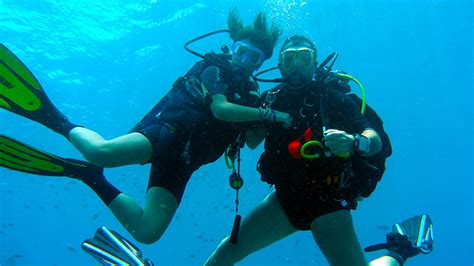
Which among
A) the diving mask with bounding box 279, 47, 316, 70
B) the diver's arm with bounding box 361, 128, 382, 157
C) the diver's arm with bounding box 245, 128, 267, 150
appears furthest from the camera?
the diver's arm with bounding box 245, 128, 267, 150

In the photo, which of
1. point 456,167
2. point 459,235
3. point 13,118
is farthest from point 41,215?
point 459,235

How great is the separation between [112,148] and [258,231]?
2452 millimetres

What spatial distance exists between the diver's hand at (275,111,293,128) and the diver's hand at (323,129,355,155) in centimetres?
74

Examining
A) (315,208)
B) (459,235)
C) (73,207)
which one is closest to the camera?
(315,208)

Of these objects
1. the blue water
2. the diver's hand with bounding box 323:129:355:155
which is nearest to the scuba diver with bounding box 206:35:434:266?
the diver's hand with bounding box 323:129:355:155

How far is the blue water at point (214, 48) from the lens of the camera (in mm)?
25250

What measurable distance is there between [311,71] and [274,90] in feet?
1.93

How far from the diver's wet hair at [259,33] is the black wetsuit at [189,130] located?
2.27ft

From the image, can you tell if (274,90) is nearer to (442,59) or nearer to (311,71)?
(311,71)

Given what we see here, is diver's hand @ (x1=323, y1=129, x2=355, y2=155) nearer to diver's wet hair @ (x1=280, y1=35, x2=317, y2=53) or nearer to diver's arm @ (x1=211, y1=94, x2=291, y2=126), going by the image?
diver's arm @ (x1=211, y1=94, x2=291, y2=126)

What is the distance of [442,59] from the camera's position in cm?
3250

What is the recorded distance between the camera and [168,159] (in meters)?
5.06

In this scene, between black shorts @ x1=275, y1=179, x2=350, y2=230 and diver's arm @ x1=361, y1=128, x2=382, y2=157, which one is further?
black shorts @ x1=275, y1=179, x2=350, y2=230

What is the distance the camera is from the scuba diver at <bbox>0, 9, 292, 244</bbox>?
466cm
